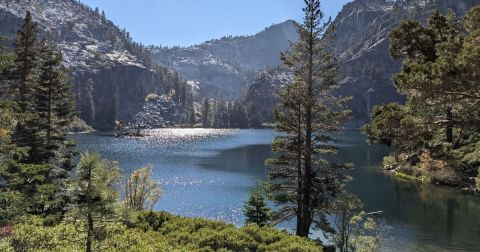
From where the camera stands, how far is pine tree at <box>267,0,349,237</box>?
35.8 meters

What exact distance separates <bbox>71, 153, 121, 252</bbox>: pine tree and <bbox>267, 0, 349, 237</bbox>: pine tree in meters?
19.9

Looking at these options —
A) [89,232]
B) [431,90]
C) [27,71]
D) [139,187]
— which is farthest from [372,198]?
[89,232]

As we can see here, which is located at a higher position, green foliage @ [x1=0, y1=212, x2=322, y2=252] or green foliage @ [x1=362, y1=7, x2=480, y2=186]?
green foliage @ [x1=362, y1=7, x2=480, y2=186]

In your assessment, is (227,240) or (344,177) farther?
(344,177)

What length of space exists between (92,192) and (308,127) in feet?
74.3

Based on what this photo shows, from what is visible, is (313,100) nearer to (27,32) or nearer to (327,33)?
(327,33)

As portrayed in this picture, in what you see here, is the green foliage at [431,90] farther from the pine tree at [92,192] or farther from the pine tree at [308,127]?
the pine tree at [92,192]

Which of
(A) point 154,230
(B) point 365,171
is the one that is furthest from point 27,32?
(B) point 365,171

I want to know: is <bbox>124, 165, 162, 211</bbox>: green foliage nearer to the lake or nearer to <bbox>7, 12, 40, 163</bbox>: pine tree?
<bbox>7, 12, 40, 163</bbox>: pine tree

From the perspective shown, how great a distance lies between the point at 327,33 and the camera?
122 feet

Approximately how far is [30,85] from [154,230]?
64.8ft

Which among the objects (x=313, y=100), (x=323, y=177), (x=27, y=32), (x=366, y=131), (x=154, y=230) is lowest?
(x=154, y=230)

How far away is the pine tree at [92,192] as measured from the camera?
16812 mm

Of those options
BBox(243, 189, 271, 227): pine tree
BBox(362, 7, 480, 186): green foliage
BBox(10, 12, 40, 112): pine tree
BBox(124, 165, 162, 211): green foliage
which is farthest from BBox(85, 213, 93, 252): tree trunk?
BBox(124, 165, 162, 211): green foliage
